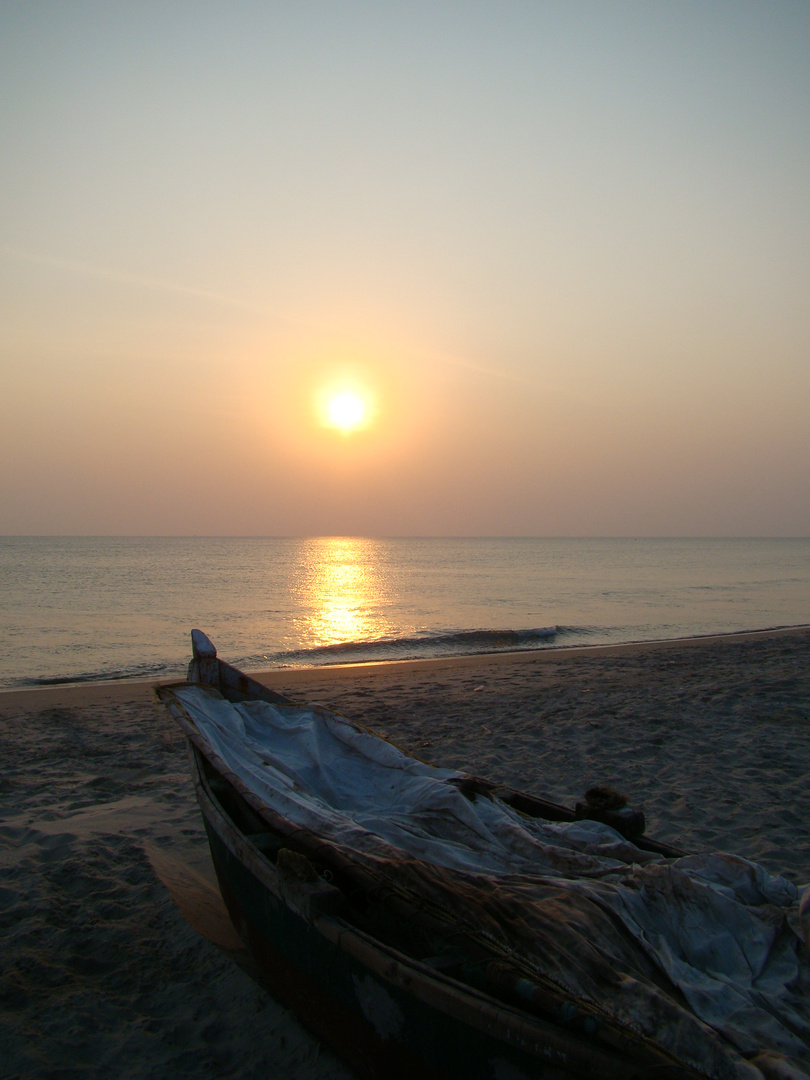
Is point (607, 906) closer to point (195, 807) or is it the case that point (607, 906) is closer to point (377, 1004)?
point (377, 1004)

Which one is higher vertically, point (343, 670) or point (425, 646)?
point (343, 670)

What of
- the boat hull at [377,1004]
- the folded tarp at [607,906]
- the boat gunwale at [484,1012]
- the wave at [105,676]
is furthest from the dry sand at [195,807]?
the wave at [105,676]

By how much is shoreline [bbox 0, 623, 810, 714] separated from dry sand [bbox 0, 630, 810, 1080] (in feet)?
0.51

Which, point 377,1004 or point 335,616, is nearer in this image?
point 377,1004

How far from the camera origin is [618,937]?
9.89ft

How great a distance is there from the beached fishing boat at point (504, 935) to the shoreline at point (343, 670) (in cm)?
684

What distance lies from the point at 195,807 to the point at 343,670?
9267 millimetres

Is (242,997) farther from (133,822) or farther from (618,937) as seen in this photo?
(133,822)

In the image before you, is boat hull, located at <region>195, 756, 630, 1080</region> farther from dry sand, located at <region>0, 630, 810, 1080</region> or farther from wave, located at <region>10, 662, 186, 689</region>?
wave, located at <region>10, 662, 186, 689</region>

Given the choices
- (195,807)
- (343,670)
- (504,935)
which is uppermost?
(504,935)

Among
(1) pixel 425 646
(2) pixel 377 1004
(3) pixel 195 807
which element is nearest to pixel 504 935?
(2) pixel 377 1004

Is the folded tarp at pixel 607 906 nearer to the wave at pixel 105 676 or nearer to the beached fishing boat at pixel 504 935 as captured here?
the beached fishing boat at pixel 504 935

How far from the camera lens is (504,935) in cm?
305

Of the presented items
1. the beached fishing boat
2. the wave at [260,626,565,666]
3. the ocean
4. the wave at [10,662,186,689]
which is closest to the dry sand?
the beached fishing boat
